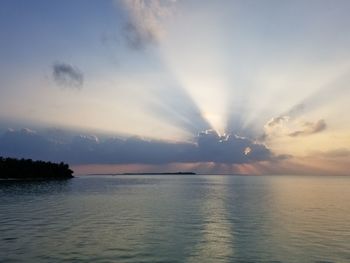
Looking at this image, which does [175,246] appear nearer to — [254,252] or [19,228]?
[254,252]

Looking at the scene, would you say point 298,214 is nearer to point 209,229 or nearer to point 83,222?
point 209,229

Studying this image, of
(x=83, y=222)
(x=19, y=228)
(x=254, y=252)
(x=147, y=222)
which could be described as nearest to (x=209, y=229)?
(x=147, y=222)

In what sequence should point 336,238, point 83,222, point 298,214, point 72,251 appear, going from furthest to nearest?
1. point 298,214
2. point 83,222
3. point 336,238
4. point 72,251

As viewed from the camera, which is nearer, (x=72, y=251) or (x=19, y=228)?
(x=72, y=251)

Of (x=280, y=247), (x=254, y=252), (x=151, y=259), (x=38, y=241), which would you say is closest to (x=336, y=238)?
(x=280, y=247)

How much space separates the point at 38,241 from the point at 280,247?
25.9 m

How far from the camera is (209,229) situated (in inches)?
2181

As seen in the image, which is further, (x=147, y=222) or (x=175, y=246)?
(x=147, y=222)

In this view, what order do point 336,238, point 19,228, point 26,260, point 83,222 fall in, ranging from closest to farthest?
point 26,260 < point 336,238 < point 19,228 < point 83,222

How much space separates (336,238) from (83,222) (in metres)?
35.2

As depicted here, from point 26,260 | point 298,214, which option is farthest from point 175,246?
point 298,214

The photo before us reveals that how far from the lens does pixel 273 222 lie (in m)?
63.8

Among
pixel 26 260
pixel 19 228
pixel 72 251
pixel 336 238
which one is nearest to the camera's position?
pixel 26 260

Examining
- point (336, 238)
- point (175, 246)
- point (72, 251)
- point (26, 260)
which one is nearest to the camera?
point (26, 260)
